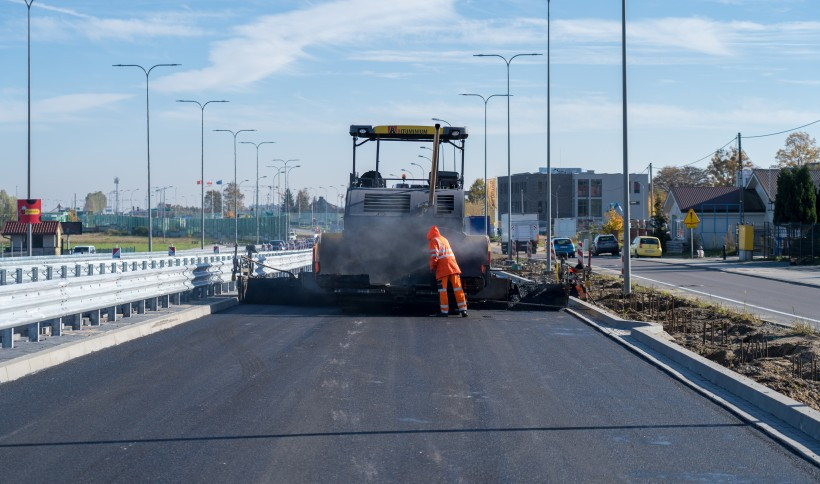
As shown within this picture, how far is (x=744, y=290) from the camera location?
30.0 m

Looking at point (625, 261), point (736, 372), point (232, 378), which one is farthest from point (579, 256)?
point (232, 378)

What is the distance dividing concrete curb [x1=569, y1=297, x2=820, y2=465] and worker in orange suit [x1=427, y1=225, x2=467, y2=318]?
3.22 m

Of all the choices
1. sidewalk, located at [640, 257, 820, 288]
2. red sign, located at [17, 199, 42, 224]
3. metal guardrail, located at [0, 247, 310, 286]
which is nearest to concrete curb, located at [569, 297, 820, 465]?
metal guardrail, located at [0, 247, 310, 286]

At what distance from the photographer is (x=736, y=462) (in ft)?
23.3

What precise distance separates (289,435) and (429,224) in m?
11.3

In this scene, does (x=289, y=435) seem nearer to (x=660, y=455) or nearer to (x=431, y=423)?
(x=431, y=423)

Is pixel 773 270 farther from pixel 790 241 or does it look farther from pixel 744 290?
pixel 744 290

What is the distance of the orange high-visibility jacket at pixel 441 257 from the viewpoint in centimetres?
1775

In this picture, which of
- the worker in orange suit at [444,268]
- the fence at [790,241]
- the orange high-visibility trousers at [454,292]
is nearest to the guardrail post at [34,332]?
the worker in orange suit at [444,268]

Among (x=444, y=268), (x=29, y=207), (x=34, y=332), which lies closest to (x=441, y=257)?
(x=444, y=268)

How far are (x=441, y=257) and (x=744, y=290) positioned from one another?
1556cm

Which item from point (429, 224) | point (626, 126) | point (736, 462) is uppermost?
point (626, 126)

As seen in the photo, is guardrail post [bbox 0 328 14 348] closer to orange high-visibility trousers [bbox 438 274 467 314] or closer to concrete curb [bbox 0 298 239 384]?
concrete curb [bbox 0 298 239 384]

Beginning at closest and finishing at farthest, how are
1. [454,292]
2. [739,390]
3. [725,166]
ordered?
[739,390] < [454,292] < [725,166]
